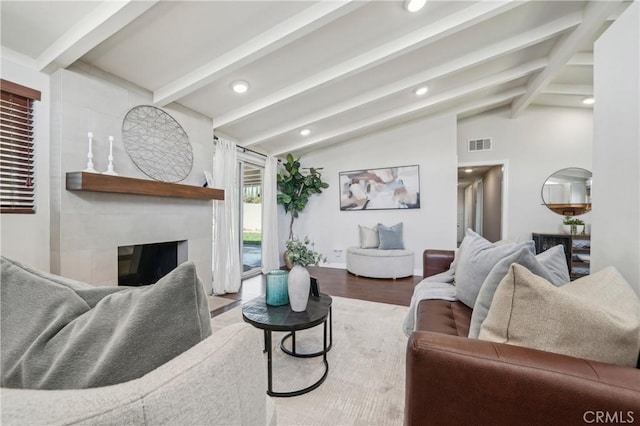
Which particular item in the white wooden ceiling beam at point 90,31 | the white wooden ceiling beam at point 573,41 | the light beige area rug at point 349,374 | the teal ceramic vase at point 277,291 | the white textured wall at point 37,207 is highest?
the white wooden ceiling beam at point 573,41

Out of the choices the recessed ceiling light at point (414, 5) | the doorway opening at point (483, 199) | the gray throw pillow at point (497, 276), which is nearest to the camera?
the gray throw pillow at point (497, 276)

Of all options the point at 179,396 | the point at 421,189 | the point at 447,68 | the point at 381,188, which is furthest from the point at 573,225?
the point at 179,396

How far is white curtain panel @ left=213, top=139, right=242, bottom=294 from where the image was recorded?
3461mm

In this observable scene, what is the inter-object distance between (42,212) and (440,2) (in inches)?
140

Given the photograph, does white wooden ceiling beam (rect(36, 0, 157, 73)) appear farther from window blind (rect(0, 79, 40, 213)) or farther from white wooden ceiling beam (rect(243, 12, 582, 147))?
white wooden ceiling beam (rect(243, 12, 582, 147))

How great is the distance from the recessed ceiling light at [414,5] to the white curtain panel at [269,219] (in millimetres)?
3185

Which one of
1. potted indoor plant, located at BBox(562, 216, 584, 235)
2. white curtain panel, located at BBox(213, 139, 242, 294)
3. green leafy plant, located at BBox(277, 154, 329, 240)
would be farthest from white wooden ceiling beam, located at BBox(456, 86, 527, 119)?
white curtain panel, located at BBox(213, 139, 242, 294)

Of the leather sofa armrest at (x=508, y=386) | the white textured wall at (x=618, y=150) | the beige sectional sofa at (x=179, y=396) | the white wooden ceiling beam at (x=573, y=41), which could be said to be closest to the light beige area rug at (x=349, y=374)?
the leather sofa armrest at (x=508, y=386)

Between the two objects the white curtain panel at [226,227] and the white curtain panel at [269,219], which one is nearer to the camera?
the white curtain panel at [226,227]

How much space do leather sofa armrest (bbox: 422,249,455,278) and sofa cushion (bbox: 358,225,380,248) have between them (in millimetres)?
1925

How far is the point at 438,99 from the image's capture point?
3.84 metres

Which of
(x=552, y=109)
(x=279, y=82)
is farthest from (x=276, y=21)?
(x=552, y=109)

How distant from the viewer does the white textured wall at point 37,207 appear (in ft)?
6.01

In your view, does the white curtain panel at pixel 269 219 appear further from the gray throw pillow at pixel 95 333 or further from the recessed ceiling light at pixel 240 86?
the gray throw pillow at pixel 95 333
